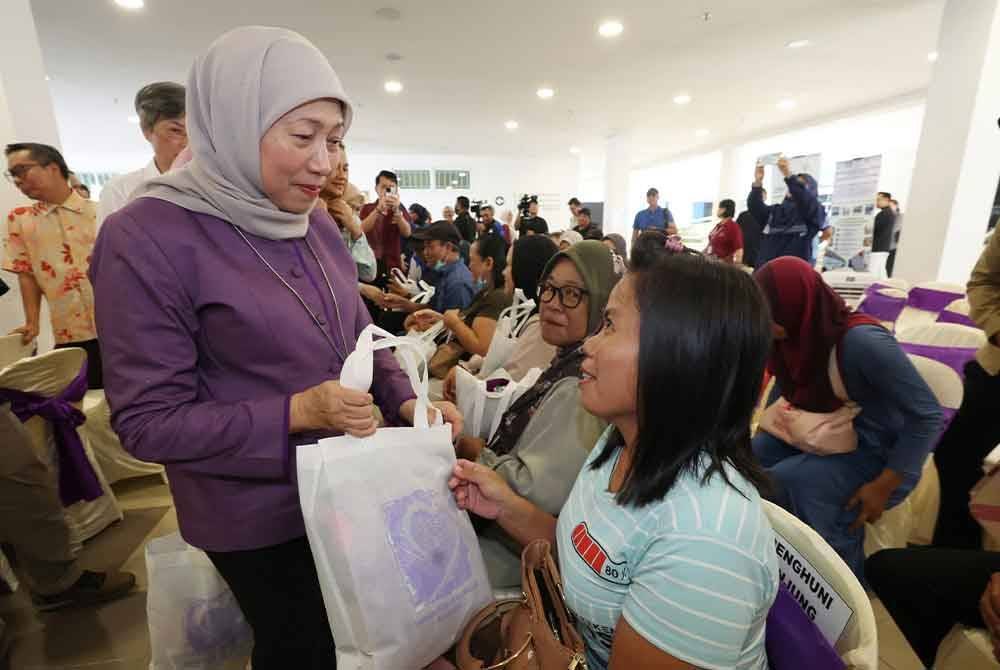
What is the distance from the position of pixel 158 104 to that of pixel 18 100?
2.48 metres

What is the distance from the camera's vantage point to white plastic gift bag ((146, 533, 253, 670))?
1.19 metres

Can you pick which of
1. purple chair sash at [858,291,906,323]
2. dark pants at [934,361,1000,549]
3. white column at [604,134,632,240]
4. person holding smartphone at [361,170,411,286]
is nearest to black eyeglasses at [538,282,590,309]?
dark pants at [934,361,1000,549]

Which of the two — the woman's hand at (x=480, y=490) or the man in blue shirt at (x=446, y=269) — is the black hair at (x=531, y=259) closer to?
the man in blue shirt at (x=446, y=269)

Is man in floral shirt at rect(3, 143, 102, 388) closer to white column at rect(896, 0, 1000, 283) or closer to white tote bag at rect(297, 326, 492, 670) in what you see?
white tote bag at rect(297, 326, 492, 670)

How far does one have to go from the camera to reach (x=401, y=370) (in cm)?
119

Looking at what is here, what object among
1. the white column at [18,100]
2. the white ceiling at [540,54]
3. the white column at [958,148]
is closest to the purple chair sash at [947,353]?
the white column at [958,148]

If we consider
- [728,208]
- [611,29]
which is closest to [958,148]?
[728,208]

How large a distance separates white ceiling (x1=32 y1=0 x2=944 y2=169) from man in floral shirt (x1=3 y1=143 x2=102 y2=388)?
308cm

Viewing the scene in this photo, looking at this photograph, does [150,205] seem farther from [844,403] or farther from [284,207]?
[844,403]

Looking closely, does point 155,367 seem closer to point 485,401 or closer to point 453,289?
point 485,401

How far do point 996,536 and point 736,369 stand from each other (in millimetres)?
956

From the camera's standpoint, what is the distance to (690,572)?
0.65 metres

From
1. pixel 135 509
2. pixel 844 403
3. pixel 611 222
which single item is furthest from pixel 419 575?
pixel 611 222

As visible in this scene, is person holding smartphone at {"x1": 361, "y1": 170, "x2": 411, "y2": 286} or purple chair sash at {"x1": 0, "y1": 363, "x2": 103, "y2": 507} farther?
person holding smartphone at {"x1": 361, "y1": 170, "x2": 411, "y2": 286}
